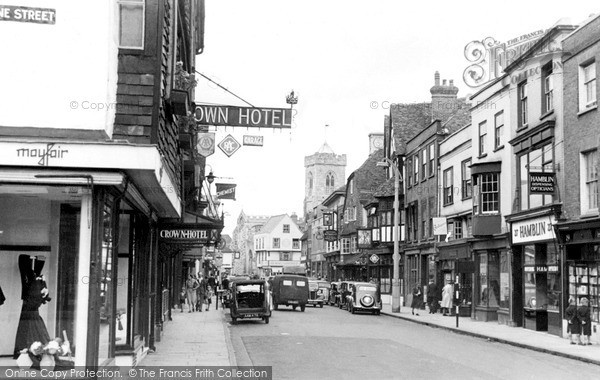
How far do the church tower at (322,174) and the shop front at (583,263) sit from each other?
10541 cm

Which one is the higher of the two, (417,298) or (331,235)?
(331,235)

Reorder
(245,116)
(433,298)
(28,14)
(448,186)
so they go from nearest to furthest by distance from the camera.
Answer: (28,14), (245,116), (433,298), (448,186)

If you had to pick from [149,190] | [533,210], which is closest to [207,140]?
[533,210]

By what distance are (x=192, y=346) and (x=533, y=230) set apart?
1401 cm

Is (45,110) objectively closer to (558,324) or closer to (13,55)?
(13,55)

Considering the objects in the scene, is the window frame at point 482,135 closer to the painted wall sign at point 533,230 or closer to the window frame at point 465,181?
the window frame at point 465,181

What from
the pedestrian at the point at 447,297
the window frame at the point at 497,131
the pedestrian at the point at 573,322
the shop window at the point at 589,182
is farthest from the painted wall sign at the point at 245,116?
the pedestrian at the point at 447,297

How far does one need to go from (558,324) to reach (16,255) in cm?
1954

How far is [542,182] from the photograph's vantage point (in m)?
25.8

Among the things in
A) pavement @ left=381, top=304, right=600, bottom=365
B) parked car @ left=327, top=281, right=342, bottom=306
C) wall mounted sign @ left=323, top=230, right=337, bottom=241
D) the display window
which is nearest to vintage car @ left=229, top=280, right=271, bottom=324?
pavement @ left=381, top=304, right=600, bottom=365

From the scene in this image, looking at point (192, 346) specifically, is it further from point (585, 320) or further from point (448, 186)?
point (448, 186)

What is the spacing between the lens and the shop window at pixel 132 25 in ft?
37.2

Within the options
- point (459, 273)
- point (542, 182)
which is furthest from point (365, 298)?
point (542, 182)

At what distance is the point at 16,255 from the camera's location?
11.6 metres
